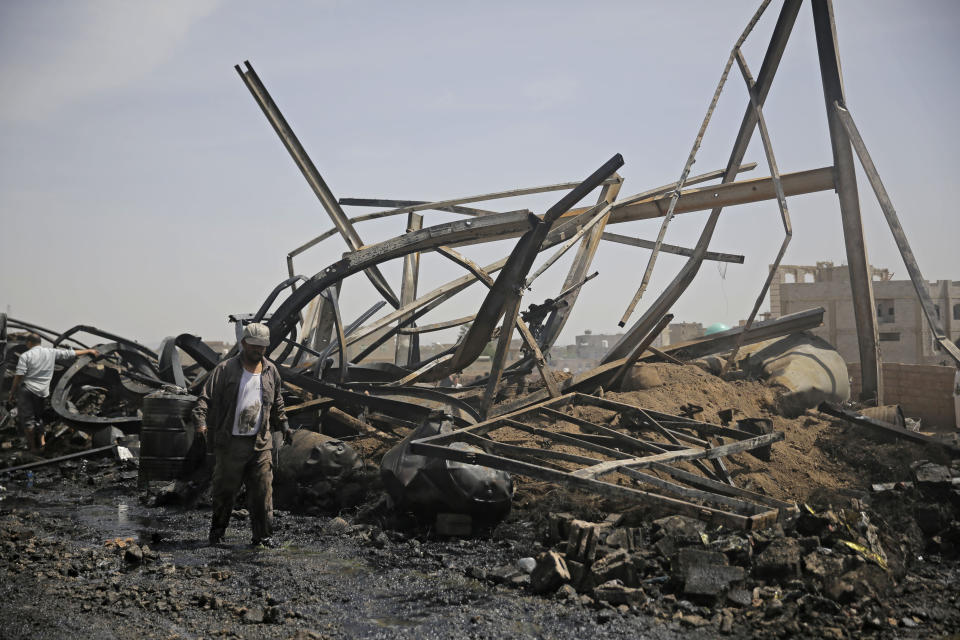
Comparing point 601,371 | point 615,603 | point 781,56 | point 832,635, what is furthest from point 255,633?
point 781,56

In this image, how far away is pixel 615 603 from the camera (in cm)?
348

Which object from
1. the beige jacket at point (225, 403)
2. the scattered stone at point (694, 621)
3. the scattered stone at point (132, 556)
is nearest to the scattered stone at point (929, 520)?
the scattered stone at point (694, 621)

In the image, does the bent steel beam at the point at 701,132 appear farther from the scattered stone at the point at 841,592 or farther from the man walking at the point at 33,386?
the man walking at the point at 33,386

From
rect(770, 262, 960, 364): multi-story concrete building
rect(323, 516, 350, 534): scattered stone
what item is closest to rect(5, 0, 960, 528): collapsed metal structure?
rect(323, 516, 350, 534): scattered stone

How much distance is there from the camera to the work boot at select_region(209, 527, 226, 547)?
4.83m

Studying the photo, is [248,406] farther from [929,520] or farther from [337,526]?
[929,520]

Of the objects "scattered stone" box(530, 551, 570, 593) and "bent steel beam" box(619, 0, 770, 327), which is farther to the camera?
"bent steel beam" box(619, 0, 770, 327)

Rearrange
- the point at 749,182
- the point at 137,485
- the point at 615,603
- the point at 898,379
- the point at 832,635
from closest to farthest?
the point at 832,635 < the point at 615,603 < the point at 137,485 < the point at 749,182 < the point at 898,379

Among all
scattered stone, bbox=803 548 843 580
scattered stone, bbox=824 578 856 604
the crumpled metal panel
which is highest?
the crumpled metal panel

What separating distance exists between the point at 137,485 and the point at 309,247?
16.3 ft

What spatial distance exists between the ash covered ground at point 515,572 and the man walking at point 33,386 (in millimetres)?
3735

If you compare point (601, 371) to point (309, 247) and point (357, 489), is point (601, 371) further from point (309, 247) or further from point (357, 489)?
point (309, 247)

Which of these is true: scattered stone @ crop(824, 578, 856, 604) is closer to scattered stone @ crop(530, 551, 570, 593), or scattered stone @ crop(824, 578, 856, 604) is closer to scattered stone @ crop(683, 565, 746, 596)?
scattered stone @ crop(683, 565, 746, 596)

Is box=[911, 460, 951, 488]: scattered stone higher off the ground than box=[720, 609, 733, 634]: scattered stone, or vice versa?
box=[911, 460, 951, 488]: scattered stone
